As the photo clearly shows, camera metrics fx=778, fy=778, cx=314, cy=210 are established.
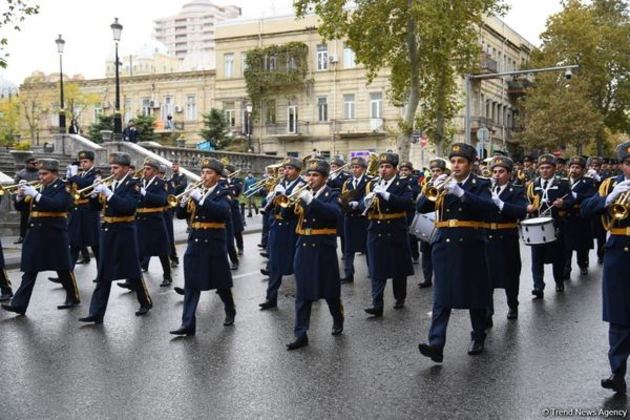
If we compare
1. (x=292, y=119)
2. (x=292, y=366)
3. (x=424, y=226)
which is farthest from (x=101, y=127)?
(x=292, y=366)

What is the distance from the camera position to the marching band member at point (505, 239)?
9.27 metres

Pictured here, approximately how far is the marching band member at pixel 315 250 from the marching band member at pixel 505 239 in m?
2.16

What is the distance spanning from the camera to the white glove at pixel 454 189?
277 inches

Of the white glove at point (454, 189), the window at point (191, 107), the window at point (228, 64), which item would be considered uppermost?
the window at point (228, 64)

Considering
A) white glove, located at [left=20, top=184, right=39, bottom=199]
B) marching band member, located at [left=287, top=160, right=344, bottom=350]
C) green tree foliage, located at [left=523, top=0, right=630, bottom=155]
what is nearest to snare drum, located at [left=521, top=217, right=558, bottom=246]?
marching band member, located at [left=287, top=160, right=344, bottom=350]

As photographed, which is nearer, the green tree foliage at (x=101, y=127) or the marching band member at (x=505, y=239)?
the marching band member at (x=505, y=239)

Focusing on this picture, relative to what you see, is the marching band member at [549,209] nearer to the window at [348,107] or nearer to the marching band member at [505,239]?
the marching band member at [505,239]

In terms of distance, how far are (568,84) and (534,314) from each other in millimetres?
40695

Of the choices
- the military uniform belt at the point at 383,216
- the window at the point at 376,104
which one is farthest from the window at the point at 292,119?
the military uniform belt at the point at 383,216

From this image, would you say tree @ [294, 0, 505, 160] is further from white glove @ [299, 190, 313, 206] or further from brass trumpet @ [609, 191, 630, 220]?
brass trumpet @ [609, 191, 630, 220]

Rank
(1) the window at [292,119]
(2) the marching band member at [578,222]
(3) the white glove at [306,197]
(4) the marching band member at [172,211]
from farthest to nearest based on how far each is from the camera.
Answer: (1) the window at [292,119], (4) the marching band member at [172,211], (2) the marching band member at [578,222], (3) the white glove at [306,197]

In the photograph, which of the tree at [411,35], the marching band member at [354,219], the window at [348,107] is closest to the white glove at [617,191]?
the marching band member at [354,219]

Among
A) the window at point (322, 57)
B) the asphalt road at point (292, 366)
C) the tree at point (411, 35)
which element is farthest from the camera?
the window at point (322, 57)

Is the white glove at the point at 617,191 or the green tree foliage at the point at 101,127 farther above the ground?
the green tree foliage at the point at 101,127
